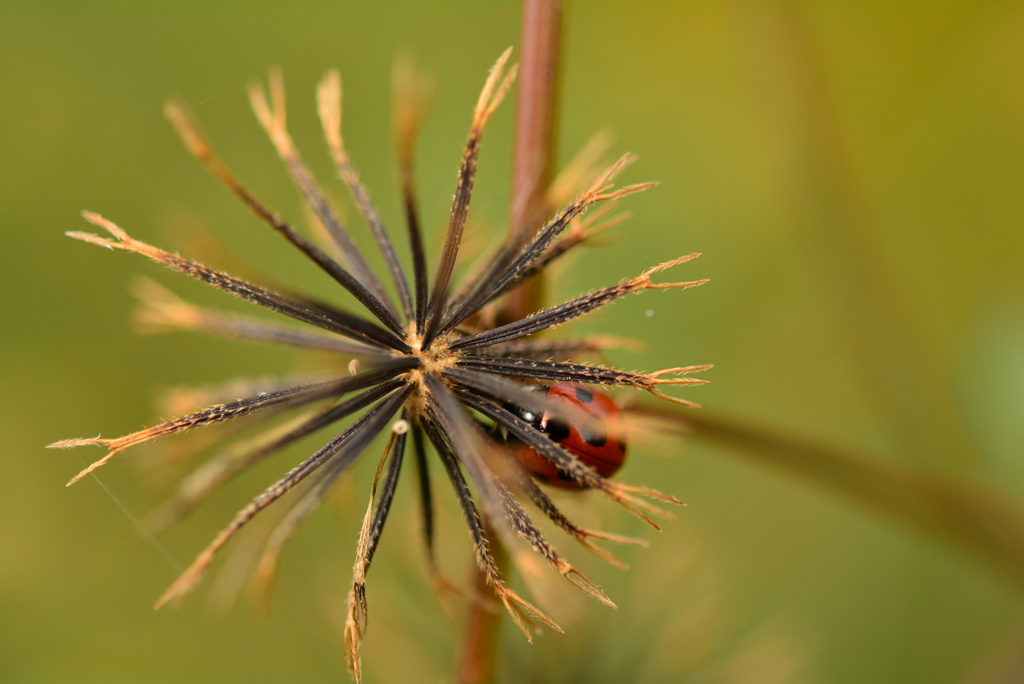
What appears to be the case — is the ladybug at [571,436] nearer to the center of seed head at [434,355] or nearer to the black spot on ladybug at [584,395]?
the black spot on ladybug at [584,395]

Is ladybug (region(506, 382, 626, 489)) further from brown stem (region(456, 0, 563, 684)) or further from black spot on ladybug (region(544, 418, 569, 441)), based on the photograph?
brown stem (region(456, 0, 563, 684))

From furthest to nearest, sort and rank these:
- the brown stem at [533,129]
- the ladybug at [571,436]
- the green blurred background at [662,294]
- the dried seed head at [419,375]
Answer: the green blurred background at [662,294] < the brown stem at [533,129] < the ladybug at [571,436] < the dried seed head at [419,375]

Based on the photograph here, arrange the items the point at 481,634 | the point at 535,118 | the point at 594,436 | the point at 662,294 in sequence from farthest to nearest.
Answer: the point at 662,294 < the point at 481,634 < the point at 535,118 < the point at 594,436

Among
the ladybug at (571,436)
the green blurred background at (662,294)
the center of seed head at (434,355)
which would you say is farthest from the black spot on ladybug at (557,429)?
the green blurred background at (662,294)

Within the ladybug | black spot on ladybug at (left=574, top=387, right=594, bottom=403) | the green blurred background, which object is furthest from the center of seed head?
the green blurred background

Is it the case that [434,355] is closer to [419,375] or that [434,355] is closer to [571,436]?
[419,375]

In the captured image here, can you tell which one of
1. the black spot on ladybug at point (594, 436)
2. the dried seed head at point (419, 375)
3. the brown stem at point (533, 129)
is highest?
the brown stem at point (533, 129)

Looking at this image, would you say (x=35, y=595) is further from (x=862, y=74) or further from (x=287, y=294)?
(x=862, y=74)

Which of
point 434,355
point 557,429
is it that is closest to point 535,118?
point 434,355

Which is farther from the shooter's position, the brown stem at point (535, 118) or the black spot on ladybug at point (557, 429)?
the brown stem at point (535, 118)
